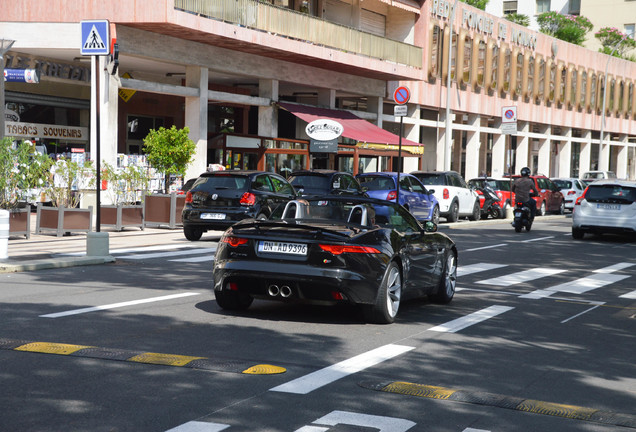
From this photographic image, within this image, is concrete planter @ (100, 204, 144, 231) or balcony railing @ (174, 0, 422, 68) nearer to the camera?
concrete planter @ (100, 204, 144, 231)

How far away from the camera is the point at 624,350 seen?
830 centimetres

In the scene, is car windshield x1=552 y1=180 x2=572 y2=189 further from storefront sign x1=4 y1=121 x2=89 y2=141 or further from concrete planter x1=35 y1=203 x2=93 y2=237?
concrete planter x1=35 y1=203 x2=93 y2=237

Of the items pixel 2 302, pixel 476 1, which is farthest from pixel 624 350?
pixel 476 1

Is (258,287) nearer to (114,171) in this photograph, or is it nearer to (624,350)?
(624,350)

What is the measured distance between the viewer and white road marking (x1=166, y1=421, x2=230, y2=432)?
514cm

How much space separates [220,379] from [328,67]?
95.5ft

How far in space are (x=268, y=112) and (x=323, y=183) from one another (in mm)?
9700

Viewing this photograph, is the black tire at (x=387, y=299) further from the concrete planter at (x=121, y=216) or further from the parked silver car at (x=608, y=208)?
the parked silver car at (x=608, y=208)

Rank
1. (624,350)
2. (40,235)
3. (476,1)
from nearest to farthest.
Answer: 1. (624,350)
2. (40,235)
3. (476,1)

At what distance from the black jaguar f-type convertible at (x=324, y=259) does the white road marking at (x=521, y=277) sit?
380cm

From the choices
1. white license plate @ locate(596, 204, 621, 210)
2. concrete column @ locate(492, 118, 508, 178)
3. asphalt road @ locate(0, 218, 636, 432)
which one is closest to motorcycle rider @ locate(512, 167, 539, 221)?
white license plate @ locate(596, 204, 621, 210)

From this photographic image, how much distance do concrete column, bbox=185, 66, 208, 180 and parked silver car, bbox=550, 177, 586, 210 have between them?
61.9 ft

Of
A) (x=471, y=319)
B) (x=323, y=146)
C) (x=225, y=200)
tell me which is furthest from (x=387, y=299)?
(x=323, y=146)

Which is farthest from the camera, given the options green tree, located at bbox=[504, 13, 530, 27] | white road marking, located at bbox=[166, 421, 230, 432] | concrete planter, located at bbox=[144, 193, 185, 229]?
green tree, located at bbox=[504, 13, 530, 27]
